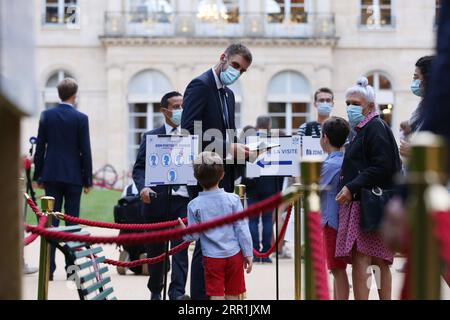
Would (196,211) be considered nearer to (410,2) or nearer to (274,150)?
(274,150)

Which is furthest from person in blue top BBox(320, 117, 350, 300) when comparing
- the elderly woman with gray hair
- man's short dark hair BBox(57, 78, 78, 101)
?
man's short dark hair BBox(57, 78, 78, 101)

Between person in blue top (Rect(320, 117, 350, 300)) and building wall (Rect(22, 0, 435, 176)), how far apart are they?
3151cm

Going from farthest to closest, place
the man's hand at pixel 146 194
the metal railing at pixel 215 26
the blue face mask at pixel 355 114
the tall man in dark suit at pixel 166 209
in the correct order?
the metal railing at pixel 215 26, the man's hand at pixel 146 194, the tall man in dark suit at pixel 166 209, the blue face mask at pixel 355 114

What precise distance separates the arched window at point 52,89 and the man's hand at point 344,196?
1284 inches

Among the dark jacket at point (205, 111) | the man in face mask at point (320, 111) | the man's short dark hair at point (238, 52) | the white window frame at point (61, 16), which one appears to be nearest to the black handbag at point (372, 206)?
the dark jacket at point (205, 111)

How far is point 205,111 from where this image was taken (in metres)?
8.17

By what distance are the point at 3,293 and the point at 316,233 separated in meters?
1.38

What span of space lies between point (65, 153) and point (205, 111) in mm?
3562

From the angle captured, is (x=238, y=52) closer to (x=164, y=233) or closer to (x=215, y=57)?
(x=164, y=233)

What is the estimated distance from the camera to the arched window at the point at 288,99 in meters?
40.2

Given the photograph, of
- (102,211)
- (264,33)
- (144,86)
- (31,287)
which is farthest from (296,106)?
(31,287)

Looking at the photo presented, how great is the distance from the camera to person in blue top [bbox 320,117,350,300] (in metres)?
8.16

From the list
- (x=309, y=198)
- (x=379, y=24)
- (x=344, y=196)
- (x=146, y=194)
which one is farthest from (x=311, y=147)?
(x=379, y=24)

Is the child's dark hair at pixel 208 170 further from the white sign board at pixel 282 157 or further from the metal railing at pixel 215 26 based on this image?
the metal railing at pixel 215 26
